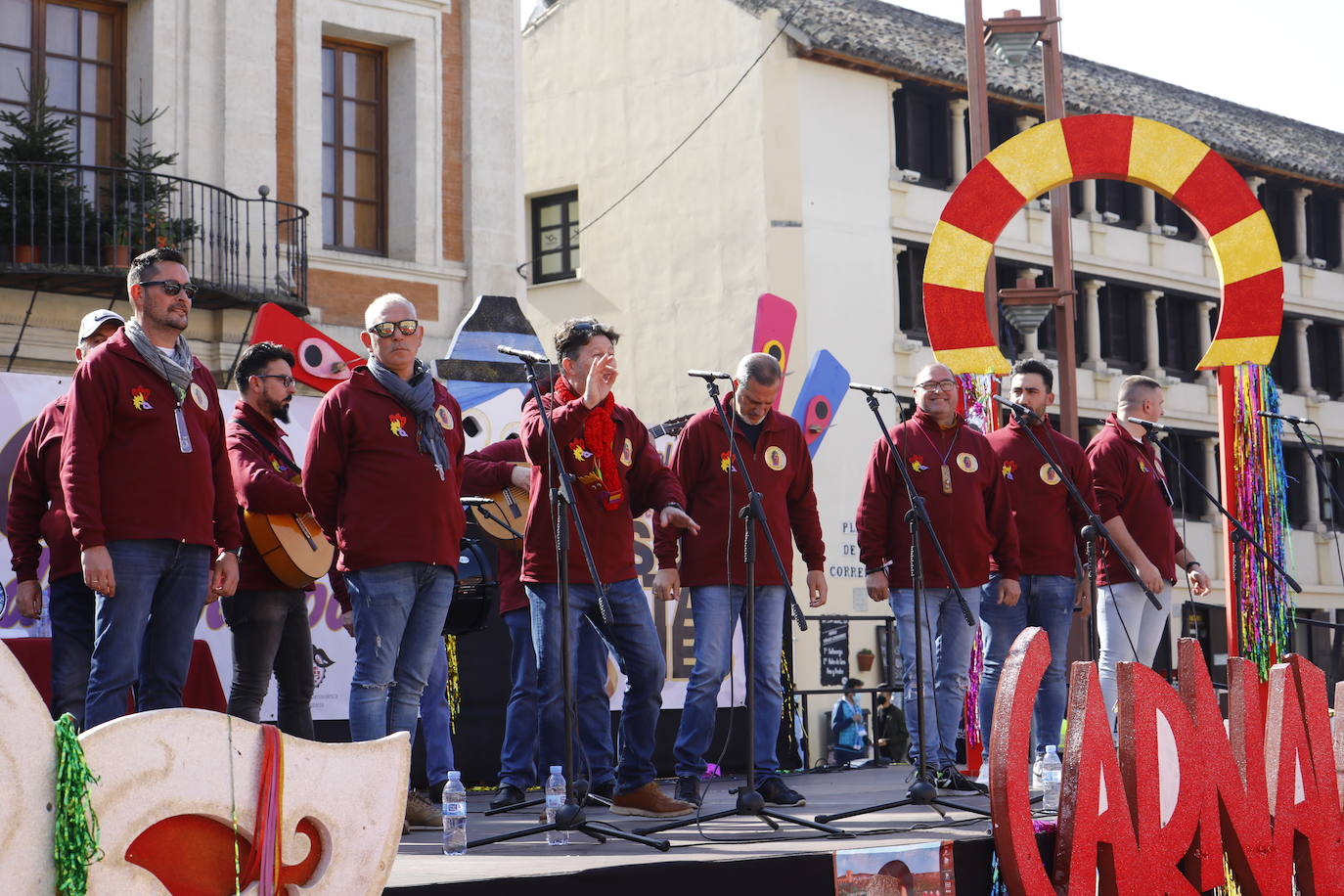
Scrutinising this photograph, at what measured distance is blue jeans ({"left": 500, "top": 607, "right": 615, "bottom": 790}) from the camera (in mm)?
6891

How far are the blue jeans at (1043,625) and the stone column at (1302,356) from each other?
27.7 meters

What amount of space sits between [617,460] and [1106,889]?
7.90ft

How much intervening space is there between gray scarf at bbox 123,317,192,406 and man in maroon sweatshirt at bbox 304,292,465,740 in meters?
0.56

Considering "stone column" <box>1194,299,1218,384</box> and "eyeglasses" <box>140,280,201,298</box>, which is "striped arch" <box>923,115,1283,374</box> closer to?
"eyeglasses" <box>140,280,201,298</box>

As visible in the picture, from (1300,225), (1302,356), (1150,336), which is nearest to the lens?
(1150,336)

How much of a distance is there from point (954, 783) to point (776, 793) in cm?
108

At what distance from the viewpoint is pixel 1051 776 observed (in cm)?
752

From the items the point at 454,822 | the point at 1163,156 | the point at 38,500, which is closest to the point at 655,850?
the point at 454,822

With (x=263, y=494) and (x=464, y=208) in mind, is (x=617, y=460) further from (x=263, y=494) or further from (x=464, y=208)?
(x=464, y=208)

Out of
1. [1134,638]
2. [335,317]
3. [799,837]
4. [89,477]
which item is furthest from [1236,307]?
[335,317]

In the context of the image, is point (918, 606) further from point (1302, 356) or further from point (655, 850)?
point (1302, 356)

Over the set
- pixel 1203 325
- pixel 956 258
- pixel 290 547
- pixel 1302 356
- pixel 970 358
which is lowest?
pixel 290 547

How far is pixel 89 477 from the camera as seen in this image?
5359 mm

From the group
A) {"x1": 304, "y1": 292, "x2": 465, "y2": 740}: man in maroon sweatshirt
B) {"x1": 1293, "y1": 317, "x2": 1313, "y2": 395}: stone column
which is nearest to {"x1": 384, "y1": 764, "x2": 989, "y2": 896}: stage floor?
{"x1": 304, "y1": 292, "x2": 465, "y2": 740}: man in maroon sweatshirt
